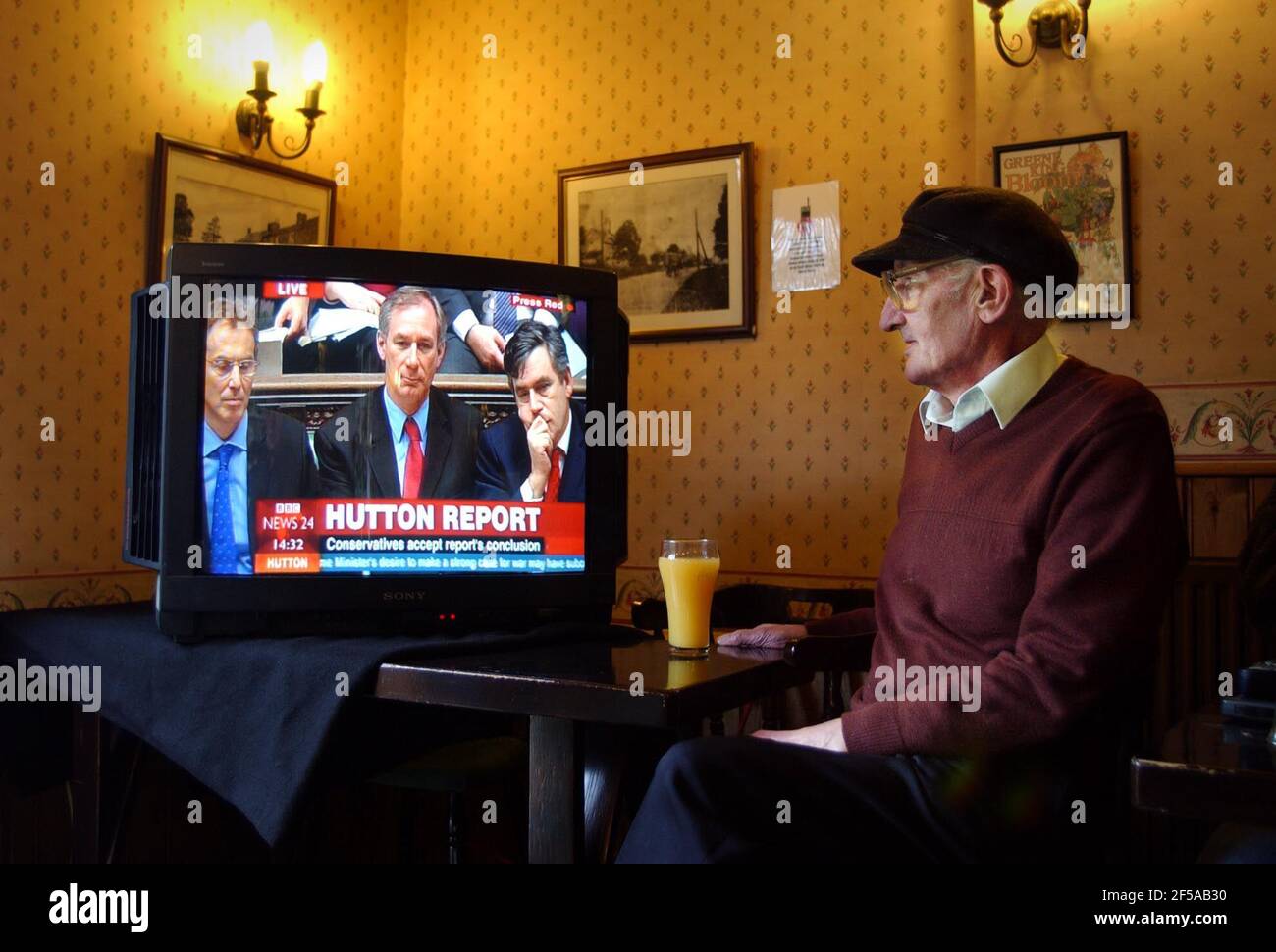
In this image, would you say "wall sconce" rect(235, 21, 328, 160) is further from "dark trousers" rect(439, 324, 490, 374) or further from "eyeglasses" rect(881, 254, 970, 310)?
"eyeglasses" rect(881, 254, 970, 310)

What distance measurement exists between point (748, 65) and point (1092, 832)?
2.79 m

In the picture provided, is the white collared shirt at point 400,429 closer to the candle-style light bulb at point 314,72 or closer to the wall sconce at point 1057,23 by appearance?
the candle-style light bulb at point 314,72

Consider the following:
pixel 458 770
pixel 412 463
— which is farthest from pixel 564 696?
pixel 458 770

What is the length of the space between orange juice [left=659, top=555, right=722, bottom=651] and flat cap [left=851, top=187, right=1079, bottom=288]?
609mm

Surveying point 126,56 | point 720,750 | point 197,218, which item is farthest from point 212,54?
point 720,750

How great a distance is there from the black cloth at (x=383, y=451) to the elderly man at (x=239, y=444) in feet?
0.15

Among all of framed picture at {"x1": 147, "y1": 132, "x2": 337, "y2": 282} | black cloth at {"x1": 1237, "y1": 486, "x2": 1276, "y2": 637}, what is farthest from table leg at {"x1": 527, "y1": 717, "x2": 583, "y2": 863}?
framed picture at {"x1": 147, "y1": 132, "x2": 337, "y2": 282}

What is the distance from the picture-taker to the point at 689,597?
194 centimetres

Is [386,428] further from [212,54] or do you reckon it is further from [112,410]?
[212,54]

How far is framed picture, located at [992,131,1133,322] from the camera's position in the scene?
9.95 ft

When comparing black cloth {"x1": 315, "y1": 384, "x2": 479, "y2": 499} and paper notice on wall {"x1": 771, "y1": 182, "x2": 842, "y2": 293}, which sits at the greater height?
paper notice on wall {"x1": 771, "y1": 182, "x2": 842, "y2": 293}

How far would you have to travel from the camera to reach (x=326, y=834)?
3270mm

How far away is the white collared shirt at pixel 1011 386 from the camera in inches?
68.8

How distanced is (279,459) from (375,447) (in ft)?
0.57
